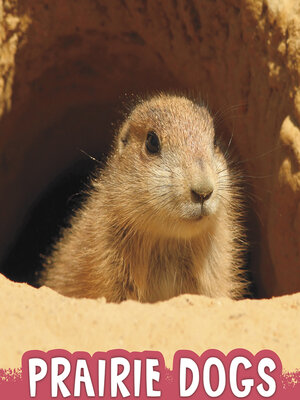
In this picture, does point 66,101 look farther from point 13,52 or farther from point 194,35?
point 194,35

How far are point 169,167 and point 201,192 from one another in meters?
0.58

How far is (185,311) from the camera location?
3.47m

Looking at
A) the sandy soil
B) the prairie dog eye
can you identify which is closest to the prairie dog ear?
the prairie dog eye

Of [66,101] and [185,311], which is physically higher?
[66,101]

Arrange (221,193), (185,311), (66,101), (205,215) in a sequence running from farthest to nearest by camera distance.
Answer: (66,101) → (221,193) → (205,215) → (185,311)

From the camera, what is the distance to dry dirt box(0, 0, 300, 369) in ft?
12.1

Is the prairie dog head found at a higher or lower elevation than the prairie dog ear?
lower

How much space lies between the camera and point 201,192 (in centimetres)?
479

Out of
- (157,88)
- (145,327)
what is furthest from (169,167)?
(157,88)

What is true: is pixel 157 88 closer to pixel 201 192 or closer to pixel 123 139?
pixel 123 139

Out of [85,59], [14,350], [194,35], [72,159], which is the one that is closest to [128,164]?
[194,35]

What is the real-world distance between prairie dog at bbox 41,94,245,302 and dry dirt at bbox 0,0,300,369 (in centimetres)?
66

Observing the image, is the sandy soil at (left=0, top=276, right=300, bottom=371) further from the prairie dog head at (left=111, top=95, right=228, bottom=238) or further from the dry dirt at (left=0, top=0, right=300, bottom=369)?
the prairie dog head at (left=111, top=95, right=228, bottom=238)

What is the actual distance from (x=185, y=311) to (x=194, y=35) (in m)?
4.10
